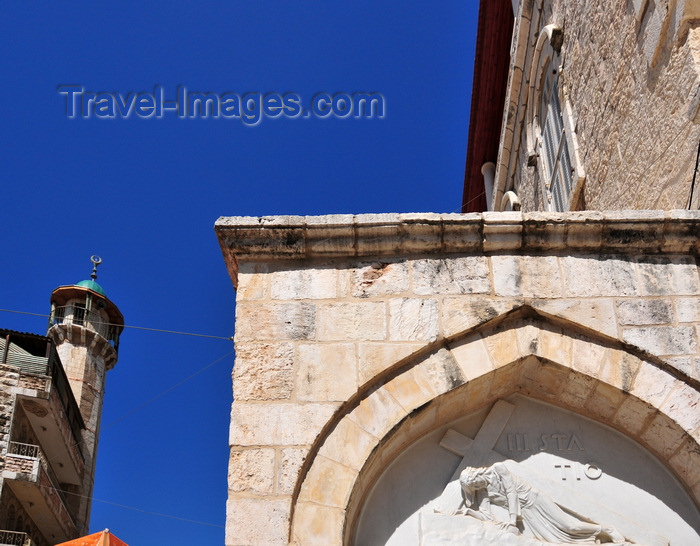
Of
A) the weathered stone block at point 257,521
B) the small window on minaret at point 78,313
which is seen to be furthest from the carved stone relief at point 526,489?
the small window on minaret at point 78,313

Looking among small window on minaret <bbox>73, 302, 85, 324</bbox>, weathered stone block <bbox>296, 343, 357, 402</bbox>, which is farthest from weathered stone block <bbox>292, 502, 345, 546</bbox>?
small window on minaret <bbox>73, 302, 85, 324</bbox>

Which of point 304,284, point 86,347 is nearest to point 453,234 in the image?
point 304,284

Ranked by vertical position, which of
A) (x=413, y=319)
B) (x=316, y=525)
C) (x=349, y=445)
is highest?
(x=413, y=319)

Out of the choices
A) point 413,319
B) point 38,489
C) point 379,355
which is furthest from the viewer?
point 38,489

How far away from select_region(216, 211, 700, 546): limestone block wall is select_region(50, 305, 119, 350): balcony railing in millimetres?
33284

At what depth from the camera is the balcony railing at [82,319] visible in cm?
3672

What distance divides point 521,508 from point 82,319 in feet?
114

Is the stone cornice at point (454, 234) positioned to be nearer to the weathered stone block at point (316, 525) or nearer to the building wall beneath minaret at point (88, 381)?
the weathered stone block at point (316, 525)

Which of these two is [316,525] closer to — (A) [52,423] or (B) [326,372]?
(B) [326,372]

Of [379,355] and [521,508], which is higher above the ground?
[379,355]

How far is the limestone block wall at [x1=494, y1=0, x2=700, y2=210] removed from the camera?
5516 mm

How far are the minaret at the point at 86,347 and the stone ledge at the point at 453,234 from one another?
29.0 meters

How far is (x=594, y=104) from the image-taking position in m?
7.97

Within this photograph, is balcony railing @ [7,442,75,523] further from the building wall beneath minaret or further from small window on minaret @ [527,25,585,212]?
small window on minaret @ [527,25,585,212]
